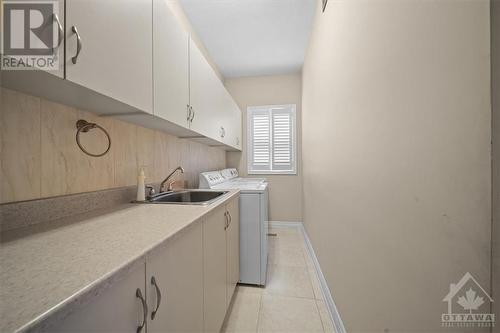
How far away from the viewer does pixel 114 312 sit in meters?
0.47

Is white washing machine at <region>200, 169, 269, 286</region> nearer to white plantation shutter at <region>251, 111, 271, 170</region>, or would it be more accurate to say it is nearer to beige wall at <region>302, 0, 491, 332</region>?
beige wall at <region>302, 0, 491, 332</region>

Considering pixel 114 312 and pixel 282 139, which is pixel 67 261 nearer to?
pixel 114 312

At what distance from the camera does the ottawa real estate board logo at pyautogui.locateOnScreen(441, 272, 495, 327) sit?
1.42ft

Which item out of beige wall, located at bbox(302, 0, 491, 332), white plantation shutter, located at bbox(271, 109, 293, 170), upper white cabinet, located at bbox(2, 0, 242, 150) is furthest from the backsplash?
white plantation shutter, located at bbox(271, 109, 293, 170)

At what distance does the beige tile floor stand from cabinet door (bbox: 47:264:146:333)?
44.3 inches

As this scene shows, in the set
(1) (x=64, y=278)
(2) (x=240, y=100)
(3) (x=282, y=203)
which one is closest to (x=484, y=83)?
(1) (x=64, y=278)

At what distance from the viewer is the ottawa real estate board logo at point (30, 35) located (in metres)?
0.49

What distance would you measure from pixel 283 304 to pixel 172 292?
1280 millimetres

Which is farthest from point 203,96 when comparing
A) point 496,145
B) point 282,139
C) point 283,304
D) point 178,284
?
point 282,139

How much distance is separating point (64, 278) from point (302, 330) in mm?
1519

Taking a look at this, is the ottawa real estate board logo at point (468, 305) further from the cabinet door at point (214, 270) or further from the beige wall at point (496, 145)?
the cabinet door at point (214, 270)

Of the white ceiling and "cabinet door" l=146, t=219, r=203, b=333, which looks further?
the white ceiling

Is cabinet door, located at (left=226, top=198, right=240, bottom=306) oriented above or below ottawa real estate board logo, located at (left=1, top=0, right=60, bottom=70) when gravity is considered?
below

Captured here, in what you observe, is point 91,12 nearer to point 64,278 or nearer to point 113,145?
point 113,145
